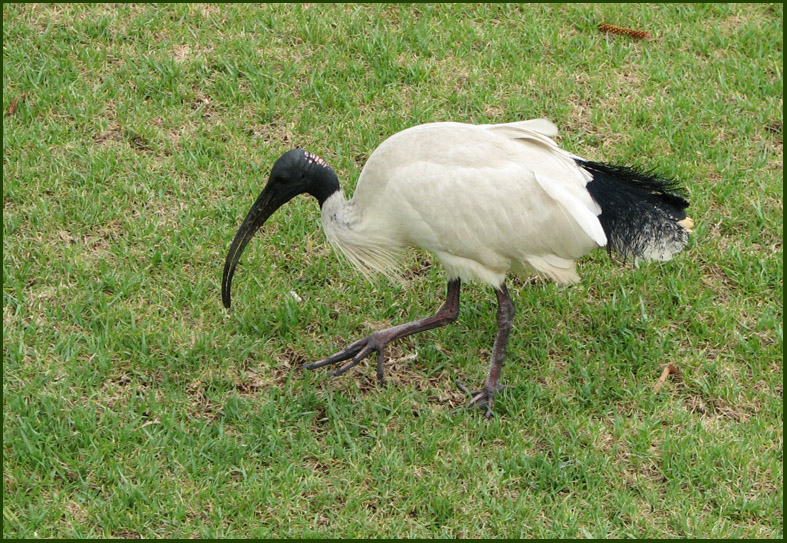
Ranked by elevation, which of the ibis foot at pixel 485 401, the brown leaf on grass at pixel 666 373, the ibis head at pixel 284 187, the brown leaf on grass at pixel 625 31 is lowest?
the brown leaf on grass at pixel 666 373

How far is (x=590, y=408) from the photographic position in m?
5.06

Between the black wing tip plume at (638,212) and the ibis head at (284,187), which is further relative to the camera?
the black wing tip plume at (638,212)

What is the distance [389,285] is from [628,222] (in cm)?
150

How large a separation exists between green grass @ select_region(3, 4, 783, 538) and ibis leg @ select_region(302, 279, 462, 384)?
13 cm

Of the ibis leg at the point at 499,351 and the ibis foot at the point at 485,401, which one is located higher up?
the ibis leg at the point at 499,351

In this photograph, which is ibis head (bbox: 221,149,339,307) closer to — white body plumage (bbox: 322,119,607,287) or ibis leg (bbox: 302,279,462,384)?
white body plumage (bbox: 322,119,607,287)

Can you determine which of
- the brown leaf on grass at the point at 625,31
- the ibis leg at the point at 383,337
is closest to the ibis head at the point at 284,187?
the ibis leg at the point at 383,337

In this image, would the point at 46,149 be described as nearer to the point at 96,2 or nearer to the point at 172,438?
the point at 96,2

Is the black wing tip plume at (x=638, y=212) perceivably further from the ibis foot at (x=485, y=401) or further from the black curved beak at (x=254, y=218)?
the black curved beak at (x=254, y=218)

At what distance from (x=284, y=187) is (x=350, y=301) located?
0.98 metres

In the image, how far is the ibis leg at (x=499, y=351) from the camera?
16.5ft

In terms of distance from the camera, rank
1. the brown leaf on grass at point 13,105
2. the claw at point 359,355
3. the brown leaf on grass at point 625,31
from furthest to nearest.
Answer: the brown leaf on grass at point 625,31 < the brown leaf on grass at point 13,105 < the claw at point 359,355

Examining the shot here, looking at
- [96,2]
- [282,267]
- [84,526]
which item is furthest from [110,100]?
[84,526]

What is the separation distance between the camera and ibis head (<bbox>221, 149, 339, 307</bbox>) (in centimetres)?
484
